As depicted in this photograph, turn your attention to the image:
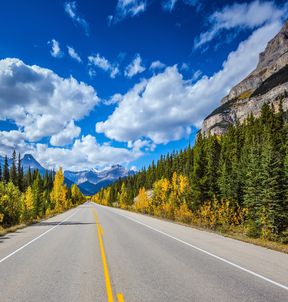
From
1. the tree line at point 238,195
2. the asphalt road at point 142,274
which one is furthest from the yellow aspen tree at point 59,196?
the asphalt road at point 142,274

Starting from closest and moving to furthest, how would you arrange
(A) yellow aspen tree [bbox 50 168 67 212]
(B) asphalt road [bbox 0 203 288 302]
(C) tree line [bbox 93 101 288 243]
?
1. (B) asphalt road [bbox 0 203 288 302]
2. (C) tree line [bbox 93 101 288 243]
3. (A) yellow aspen tree [bbox 50 168 67 212]

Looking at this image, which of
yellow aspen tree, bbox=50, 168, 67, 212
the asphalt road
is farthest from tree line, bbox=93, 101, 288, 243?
yellow aspen tree, bbox=50, 168, 67, 212

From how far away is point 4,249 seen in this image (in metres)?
12.6

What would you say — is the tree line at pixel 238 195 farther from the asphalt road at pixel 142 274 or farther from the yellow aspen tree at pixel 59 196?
the yellow aspen tree at pixel 59 196

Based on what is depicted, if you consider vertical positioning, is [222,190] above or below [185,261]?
above

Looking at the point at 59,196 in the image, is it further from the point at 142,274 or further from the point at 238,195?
the point at 142,274

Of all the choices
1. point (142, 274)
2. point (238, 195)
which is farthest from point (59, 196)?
point (142, 274)

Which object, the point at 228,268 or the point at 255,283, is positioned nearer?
the point at 255,283

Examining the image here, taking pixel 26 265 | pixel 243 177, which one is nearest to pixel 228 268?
pixel 26 265

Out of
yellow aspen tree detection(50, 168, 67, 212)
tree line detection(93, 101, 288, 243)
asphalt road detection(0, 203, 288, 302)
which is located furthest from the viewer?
yellow aspen tree detection(50, 168, 67, 212)

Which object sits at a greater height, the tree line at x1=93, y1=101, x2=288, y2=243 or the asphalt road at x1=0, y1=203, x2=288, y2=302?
the tree line at x1=93, y1=101, x2=288, y2=243

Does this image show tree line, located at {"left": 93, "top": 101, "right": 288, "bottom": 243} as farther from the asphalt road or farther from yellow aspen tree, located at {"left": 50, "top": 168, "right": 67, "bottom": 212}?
yellow aspen tree, located at {"left": 50, "top": 168, "right": 67, "bottom": 212}

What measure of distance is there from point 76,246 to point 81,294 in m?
7.45

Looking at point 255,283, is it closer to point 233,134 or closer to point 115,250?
point 115,250
